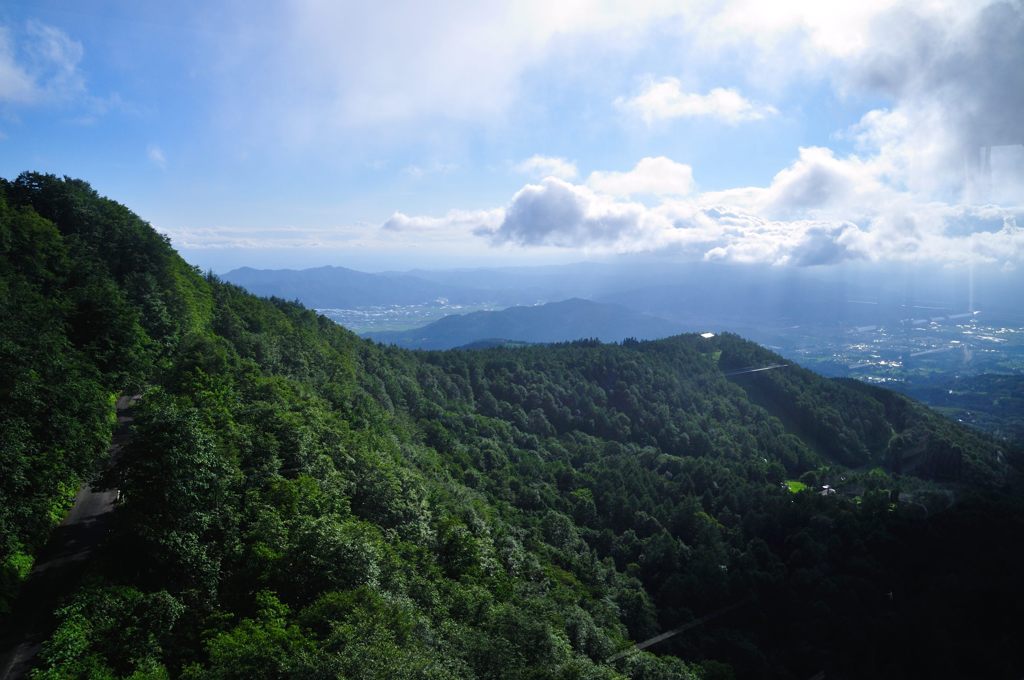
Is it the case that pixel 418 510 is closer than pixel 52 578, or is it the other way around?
pixel 52 578

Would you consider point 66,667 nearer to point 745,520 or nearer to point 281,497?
point 281,497

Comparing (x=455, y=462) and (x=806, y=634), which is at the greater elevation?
(x=455, y=462)

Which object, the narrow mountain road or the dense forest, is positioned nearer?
the narrow mountain road

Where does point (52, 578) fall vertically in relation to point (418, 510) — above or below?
above

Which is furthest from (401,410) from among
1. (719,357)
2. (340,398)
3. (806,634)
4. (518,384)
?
(719,357)
